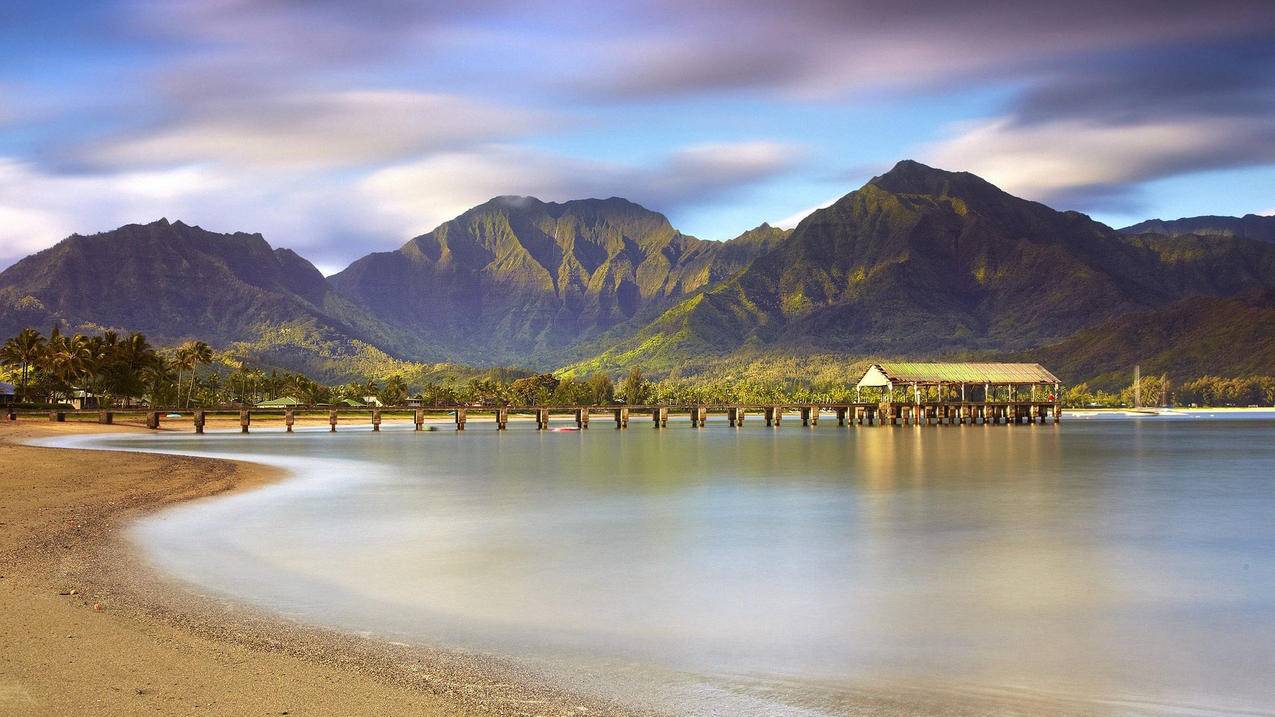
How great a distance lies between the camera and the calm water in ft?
45.5

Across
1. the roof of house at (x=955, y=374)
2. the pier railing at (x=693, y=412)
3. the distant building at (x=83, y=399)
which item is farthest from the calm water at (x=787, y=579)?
the distant building at (x=83, y=399)

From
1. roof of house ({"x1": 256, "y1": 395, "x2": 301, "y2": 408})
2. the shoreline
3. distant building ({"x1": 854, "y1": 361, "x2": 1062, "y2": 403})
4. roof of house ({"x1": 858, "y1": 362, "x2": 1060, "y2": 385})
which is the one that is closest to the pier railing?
roof of house ({"x1": 256, "y1": 395, "x2": 301, "y2": 408})

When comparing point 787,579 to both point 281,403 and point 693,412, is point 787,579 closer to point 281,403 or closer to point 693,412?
point 693,412

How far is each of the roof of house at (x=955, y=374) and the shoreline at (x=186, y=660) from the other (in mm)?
138504

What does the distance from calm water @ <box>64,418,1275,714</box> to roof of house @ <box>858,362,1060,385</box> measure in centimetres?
10211

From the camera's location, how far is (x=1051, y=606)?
19.1 meters

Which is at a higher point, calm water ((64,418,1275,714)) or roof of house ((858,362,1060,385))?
roof of house ((858,362,1060,385))

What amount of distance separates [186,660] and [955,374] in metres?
154

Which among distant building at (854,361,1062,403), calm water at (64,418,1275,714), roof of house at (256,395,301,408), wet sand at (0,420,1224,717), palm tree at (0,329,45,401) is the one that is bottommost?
calm water at (64,418,1275,714)

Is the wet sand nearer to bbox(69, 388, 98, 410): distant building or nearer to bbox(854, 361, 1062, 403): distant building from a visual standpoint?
bbox(854, 361, 1062, 403): distant building

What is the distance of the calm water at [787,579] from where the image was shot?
45.5 ft

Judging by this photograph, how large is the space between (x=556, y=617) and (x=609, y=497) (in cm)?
2593

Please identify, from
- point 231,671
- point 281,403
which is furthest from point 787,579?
point 281,403

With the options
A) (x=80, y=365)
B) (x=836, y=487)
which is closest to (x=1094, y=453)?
(x=836, y=487)
